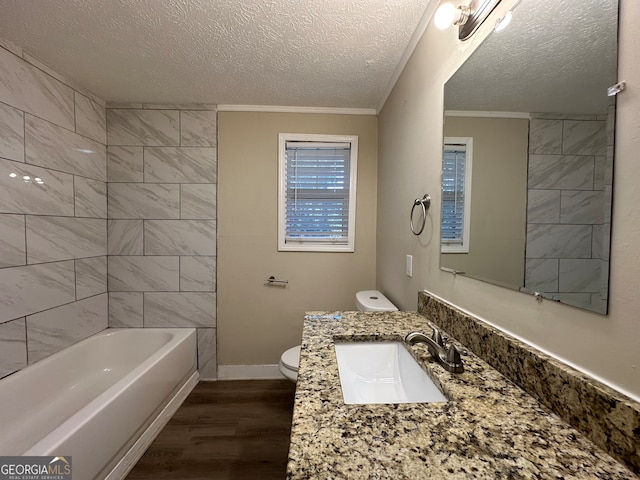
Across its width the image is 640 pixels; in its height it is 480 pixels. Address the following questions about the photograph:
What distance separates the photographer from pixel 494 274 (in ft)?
2.86

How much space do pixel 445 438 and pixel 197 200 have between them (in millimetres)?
2338

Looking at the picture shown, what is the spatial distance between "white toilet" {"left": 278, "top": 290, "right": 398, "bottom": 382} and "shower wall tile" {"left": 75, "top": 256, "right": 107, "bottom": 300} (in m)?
1.69

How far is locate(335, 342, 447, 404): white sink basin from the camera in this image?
2.85 ft

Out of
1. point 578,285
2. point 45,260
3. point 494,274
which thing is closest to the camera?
point 578,285

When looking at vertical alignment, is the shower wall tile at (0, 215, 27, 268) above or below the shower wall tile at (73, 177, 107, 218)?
below

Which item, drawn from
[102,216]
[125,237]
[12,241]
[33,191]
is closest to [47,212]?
[33,191]

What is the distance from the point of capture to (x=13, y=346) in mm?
1566

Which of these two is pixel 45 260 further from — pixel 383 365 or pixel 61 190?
pixel 383 365

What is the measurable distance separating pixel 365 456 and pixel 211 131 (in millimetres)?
2471

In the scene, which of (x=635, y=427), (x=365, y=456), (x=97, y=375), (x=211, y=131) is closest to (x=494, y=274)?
(x=635, y=427)

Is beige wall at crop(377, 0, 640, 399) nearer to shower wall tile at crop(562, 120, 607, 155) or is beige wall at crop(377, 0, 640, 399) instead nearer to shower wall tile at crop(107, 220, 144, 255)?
shower wall tile at crop(562, 120, 607, 155)

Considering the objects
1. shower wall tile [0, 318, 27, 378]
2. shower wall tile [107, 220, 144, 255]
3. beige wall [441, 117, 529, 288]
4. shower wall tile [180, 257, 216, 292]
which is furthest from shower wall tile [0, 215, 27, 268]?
beige wall [441, 117, 529, 288]

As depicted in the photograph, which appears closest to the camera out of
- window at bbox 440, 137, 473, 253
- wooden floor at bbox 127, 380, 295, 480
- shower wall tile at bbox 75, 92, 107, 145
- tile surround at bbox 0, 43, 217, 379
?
window at bbox 440, 137, 473, 253

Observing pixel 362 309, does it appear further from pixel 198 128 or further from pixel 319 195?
pixel 198 128
